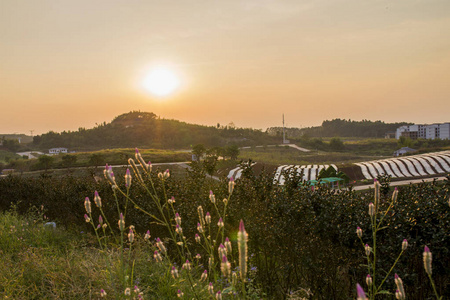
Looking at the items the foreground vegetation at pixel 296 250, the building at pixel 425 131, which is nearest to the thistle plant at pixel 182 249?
the foreground vegetation at pixel 296 250

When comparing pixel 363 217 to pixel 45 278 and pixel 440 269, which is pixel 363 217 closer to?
pixel 440 269

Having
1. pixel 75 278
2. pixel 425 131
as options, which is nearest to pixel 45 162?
pixel 75 278

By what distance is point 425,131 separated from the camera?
108 m

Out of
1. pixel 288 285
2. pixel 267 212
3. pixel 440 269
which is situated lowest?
pixel 288 285

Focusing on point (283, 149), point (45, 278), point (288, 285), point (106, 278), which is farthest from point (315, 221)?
point (283, 149)

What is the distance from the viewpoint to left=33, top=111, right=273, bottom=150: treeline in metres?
88.1

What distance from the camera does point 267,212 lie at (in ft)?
16.5

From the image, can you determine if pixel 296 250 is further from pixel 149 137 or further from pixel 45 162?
pixel 149 137

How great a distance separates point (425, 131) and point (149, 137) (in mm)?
84176

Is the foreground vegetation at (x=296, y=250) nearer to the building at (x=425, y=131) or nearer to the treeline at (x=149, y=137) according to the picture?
the treeline at (x=149, y=137)

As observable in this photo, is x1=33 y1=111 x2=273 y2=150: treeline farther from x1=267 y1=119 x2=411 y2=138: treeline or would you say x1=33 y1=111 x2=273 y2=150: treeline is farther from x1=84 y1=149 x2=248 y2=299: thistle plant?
x1=84 y1=149 x2=248 y2=299: thistle plant

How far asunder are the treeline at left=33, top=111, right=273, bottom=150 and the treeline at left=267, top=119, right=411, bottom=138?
31.9 metres

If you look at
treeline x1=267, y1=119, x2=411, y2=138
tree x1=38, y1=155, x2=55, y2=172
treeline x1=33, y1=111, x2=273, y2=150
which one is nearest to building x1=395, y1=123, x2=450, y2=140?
treeline x1=267, y1=119, x2=411, y2=138

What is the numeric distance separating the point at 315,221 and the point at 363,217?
1.92 feet
